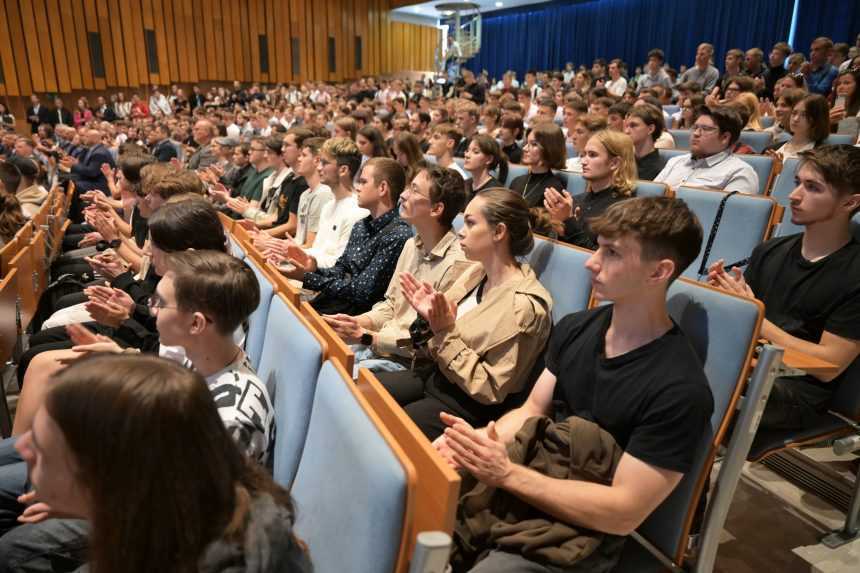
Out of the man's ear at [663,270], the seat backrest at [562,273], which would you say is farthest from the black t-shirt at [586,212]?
the man's ear at [663,270]

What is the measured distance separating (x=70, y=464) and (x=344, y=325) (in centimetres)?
145

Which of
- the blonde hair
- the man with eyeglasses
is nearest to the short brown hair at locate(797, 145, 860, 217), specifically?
the blonde hair

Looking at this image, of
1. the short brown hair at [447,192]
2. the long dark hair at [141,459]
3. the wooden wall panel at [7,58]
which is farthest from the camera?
the wooden wall panel at [7,58]

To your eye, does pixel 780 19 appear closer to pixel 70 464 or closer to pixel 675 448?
pixel 675 448

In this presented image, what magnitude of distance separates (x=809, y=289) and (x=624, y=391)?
1.02m

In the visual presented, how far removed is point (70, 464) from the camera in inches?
29.9

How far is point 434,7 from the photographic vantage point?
1805 centimetres

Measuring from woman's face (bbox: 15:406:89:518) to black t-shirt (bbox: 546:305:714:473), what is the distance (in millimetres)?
995

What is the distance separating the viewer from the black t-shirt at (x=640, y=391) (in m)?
1.15

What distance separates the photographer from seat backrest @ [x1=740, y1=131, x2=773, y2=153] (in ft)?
14.7

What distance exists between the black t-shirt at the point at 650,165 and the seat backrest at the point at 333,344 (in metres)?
3.05

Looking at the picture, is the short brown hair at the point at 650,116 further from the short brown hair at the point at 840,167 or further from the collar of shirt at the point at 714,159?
the short brown hair at the point at 840,167

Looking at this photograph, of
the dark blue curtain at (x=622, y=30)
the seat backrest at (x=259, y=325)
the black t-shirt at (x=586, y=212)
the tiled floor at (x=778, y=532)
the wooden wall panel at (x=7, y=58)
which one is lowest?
the tiled floor at (x=778, y=532)

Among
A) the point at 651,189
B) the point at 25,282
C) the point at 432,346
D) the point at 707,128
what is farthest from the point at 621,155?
the point at 25,282
